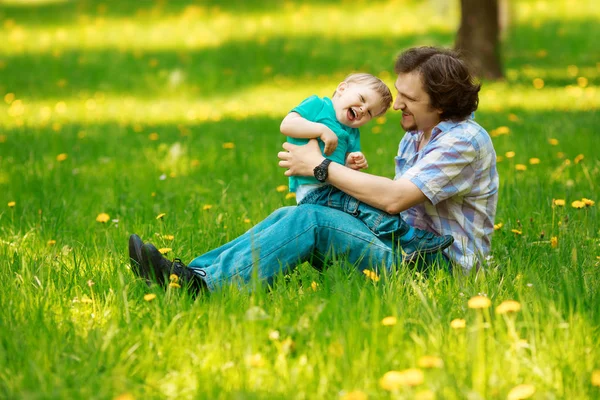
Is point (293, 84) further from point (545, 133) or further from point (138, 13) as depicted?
point (138, 13)

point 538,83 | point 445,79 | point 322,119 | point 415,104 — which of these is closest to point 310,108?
point 322,119

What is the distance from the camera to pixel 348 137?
9.96 feet

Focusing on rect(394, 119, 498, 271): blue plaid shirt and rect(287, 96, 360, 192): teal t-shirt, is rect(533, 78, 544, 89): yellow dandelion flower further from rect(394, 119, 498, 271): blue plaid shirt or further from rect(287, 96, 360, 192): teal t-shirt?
rect(287, 96, 360, 192): teal t-shirt

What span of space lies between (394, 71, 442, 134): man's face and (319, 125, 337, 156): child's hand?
11.4 inches

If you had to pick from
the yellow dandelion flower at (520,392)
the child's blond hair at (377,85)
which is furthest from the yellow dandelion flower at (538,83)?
the yellow dandelion flower at (520,392)

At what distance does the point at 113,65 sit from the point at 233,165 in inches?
237

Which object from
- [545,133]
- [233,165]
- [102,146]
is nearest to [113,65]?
[102,146]

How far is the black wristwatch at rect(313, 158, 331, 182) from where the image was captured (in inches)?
111

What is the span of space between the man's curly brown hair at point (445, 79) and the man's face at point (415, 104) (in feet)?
0.06

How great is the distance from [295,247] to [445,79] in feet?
2.76

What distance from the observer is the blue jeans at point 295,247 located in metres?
2.71

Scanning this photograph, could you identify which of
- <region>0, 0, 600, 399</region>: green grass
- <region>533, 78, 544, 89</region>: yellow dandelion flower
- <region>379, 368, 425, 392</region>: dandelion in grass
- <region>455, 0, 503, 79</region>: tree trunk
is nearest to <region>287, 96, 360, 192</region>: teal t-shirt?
<region>0, 0, 600, 399</region>: green grass

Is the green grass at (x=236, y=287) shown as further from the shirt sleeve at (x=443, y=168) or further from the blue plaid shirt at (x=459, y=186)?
the shirt sleeve at (x=443, y=168)

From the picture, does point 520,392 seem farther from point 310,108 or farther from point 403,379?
point 310,108
